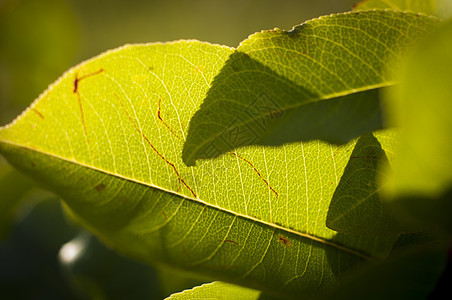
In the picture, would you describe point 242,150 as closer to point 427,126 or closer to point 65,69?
point 427,126

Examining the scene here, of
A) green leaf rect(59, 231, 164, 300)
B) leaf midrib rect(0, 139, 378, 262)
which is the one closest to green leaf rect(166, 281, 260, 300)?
leaf midrib rect(0, 139, 378, 262)

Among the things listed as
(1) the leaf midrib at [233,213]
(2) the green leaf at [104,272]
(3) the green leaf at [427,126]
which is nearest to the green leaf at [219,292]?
(1) the leaf midrib at [233,213]

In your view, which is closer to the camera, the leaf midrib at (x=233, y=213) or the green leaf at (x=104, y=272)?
the leaf midrib at (x=233, y=213)

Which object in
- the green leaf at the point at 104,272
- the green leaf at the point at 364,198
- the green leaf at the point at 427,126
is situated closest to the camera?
the green leaf at the point at 427,126

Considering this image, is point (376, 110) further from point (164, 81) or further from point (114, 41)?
point (114, 41)

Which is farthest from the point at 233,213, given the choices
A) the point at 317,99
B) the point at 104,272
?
the point at 104,272

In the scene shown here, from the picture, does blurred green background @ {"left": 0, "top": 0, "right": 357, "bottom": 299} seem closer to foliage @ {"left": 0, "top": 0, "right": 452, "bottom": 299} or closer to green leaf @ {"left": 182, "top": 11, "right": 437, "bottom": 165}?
foliage @ {"left": 0, "top": 0, "right": 452, "bottom": 299}

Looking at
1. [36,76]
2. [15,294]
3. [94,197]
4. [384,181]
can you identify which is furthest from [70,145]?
[36,76]

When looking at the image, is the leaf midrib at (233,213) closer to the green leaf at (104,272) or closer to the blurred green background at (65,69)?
the blurred green background at (65,69)

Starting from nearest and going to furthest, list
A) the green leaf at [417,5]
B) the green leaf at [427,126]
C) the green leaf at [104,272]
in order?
the green leaf at [427,126], the green leaf at [417,5], the green leaf at [104,272]
